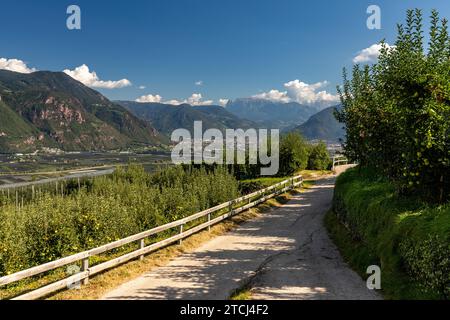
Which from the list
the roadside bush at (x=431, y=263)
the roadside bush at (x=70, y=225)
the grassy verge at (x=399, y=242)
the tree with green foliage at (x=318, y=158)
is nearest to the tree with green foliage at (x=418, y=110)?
the grassy verge at (x=399, y=242)

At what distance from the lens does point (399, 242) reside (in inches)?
421

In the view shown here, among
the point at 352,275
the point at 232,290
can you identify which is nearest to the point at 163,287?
the point at 232,290

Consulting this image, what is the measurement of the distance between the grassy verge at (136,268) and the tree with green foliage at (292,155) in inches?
1132

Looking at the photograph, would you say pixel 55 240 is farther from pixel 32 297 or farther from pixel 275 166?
pixel 275 166

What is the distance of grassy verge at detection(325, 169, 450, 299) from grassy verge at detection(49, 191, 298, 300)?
646 cm

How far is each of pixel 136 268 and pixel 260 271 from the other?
4345 millimetres

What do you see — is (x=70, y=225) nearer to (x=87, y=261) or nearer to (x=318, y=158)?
(x=87, y=261)

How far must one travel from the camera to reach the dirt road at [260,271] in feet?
34.6

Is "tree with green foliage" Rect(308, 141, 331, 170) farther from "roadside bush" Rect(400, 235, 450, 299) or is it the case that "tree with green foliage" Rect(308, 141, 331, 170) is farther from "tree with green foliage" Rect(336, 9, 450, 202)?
"roadside bush" Rect(400, 235, 450, 299)

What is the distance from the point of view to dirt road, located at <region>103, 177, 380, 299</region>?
10.5 meters

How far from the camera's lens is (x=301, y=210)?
26141 mm

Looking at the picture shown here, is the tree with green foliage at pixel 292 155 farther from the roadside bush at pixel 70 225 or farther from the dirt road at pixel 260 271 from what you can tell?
the roadside bush at pixel 70 225
